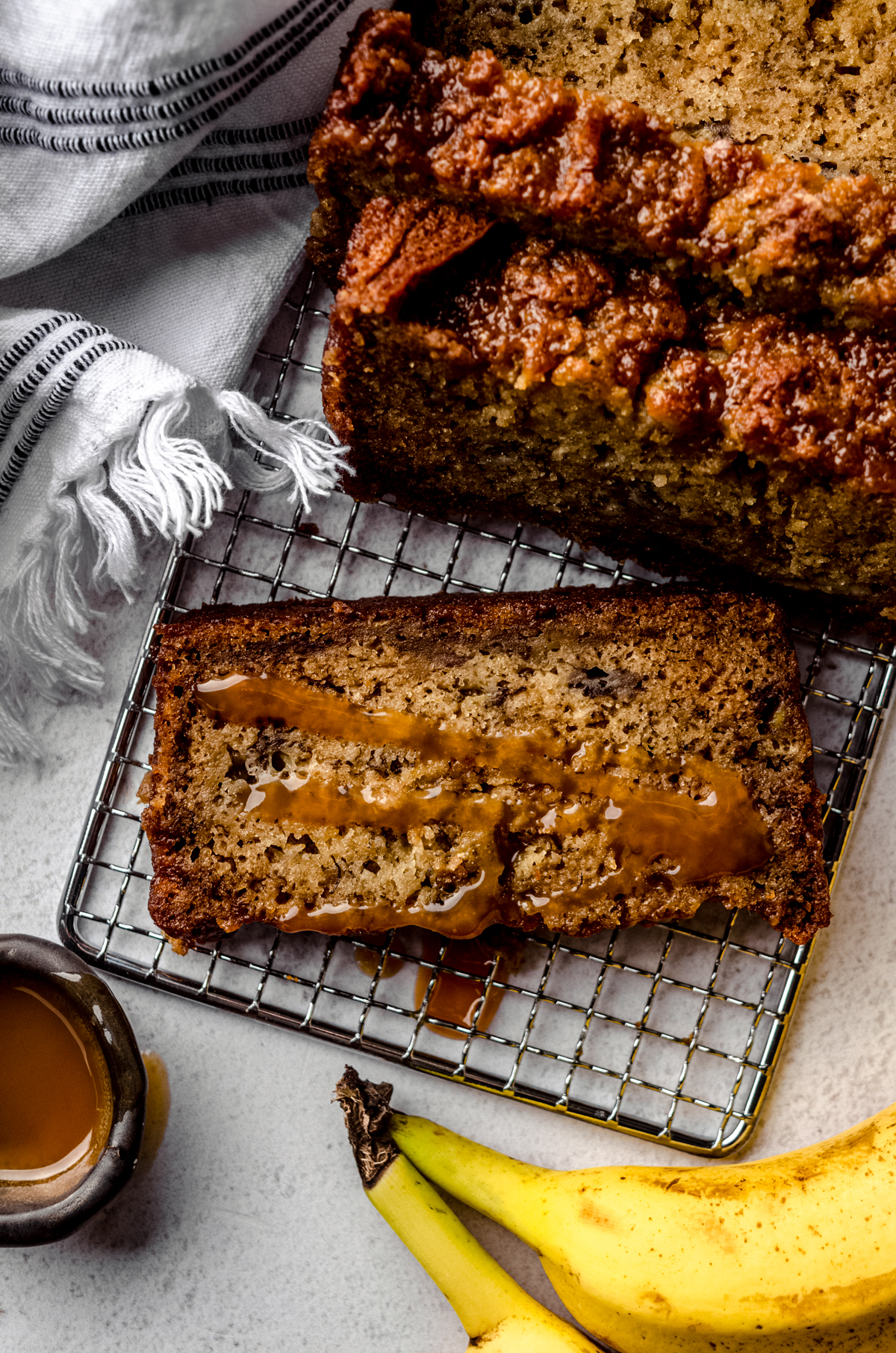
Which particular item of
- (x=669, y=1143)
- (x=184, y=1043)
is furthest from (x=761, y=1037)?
(x=184, y=1043)

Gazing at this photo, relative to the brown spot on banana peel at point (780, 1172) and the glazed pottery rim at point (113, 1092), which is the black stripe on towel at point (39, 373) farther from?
the brown spot on banana peel at point (780, 1172)

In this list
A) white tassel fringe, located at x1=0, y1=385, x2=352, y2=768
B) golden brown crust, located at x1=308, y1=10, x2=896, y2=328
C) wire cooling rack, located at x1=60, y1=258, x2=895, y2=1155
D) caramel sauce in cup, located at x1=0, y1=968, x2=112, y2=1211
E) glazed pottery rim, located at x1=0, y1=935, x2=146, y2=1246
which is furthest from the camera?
wire cooling rack, located at x1=60, y1=258, x2=895, y2=1155

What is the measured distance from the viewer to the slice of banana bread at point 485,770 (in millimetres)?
2348

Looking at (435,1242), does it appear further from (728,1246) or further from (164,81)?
(164,81)

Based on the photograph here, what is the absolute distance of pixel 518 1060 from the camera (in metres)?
2.63

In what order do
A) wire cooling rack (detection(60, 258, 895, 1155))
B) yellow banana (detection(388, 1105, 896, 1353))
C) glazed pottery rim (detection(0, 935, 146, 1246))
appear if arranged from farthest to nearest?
wire cooling rack (detection(60, 258, 895, 1155)), glazed pottery rim (detection(0, 935, 146, 1246)), yellow banana (detection(388, 1105, 896, 1353))

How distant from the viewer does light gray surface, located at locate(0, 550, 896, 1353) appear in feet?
8.81

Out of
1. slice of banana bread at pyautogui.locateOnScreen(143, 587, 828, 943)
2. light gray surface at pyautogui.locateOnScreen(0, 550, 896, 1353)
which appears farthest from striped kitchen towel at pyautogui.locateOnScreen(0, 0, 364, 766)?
light gray surface at pyautogui.locateOnScreen(0, 550, 896, 1353)

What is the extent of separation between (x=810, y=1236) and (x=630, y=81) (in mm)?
2492

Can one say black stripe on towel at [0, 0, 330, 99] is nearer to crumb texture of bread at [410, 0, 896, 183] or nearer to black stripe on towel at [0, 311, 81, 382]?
black stripe on towel at [0, 311, 81, 382]

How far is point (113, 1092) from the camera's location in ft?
7.70

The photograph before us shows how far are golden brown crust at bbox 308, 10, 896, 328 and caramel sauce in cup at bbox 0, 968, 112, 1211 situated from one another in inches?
78.5

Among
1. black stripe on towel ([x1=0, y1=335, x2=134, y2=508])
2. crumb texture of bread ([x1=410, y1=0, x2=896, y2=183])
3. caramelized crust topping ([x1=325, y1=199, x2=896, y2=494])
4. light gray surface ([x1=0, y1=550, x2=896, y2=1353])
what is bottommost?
light gray surface ([x1=0, y1=550, x2=896, y2=1353])

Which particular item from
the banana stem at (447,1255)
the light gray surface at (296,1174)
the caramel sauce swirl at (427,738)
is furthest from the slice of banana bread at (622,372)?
the banana stem at (447,1255)
